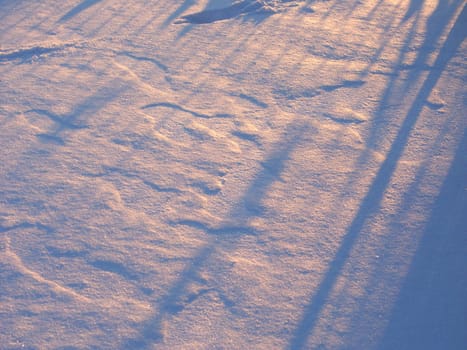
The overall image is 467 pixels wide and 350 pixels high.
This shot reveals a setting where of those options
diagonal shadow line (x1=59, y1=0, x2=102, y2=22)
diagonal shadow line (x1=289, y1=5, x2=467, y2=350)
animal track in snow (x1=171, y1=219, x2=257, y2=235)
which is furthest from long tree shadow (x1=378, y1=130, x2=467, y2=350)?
diagonal shadow line (x1=59, y1=0, x2=102, y2=22)

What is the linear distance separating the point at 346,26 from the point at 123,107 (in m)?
2.77

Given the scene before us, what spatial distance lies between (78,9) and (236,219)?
3.90 meters

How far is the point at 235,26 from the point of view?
5586 mm

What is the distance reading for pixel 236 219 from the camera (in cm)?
347

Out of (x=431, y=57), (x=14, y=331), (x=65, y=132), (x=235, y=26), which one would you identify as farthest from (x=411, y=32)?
(x=14, y=331)

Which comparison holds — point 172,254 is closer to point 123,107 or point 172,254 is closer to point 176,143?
point 176,143

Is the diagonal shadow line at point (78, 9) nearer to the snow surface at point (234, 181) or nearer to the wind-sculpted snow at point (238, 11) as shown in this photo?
the snow surface at point (234, 181)

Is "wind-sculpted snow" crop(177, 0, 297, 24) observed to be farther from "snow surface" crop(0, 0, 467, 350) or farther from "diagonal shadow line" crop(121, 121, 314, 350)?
"diagonal shadow line" crop(121, 121, 314, 350)

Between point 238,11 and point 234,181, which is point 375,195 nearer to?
point 234,181

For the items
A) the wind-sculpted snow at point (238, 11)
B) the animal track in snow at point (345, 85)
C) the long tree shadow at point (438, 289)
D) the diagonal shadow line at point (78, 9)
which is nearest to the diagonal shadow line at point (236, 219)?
the animal track in snow at point (345, 85)

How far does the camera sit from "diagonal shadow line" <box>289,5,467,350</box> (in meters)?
2.90

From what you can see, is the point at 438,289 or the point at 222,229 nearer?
the point at 438,289

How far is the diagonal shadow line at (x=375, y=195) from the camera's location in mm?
2902

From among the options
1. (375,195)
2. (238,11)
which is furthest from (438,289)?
(238,11)
